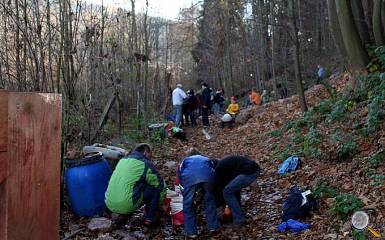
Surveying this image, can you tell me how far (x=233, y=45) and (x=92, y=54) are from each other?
29.9 metres

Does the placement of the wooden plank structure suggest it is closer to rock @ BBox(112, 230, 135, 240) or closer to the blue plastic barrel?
rock @ BBox(112, 230, 135, 240)

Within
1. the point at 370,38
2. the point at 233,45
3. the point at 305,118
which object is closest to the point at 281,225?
the point at 305,118

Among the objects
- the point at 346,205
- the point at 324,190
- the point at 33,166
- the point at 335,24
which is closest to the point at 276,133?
the point at 335,24

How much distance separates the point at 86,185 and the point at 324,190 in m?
3.90

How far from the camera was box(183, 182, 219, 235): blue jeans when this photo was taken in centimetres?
668

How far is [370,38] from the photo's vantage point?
1209 cm

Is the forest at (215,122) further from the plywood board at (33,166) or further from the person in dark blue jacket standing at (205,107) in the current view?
the person in dark blue jacket standing at (205,107)

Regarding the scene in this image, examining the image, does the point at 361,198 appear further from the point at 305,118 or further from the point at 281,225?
the point at 305,118

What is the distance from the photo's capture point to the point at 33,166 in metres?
1.20

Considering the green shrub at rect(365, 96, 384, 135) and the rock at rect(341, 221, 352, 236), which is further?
the green shrub at rect(365, 96, 384, 135)

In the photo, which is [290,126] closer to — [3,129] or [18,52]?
[18,52]

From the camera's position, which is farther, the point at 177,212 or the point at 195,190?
the point at 177,212

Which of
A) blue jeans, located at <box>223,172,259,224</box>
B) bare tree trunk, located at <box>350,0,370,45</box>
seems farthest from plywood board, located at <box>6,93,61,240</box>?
bare tree trunk, located at <box>350,0,370,45</box>

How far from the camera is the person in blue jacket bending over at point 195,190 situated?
6.69 metres
